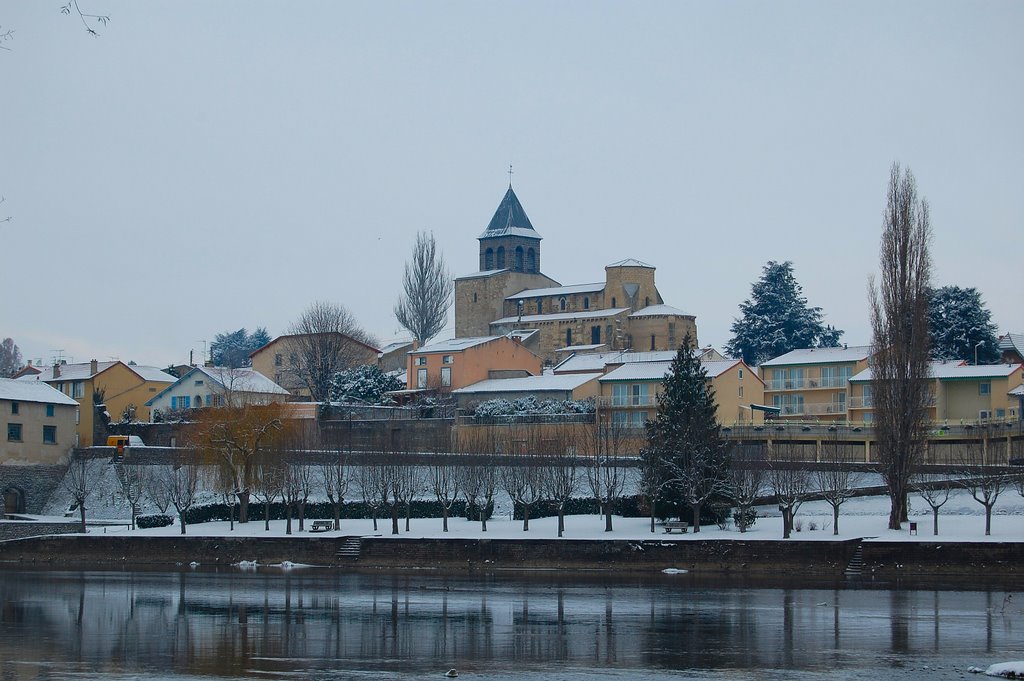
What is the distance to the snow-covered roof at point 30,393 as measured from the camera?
5928 cm

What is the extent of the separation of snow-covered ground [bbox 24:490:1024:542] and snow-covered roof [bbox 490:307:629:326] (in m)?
41.0

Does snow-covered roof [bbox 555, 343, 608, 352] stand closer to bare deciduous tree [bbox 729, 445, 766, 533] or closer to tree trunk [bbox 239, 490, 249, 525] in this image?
bare deciduous tree [bbox 729, 445, 766, 533]

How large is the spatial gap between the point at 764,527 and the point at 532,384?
27.1 meters

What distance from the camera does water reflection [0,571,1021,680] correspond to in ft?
78.6

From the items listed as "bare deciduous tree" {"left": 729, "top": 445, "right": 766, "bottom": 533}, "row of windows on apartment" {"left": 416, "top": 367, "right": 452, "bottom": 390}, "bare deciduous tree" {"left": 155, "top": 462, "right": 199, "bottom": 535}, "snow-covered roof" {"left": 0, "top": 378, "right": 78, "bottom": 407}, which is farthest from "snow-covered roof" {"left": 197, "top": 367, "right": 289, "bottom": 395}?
A: "bare deciduous tree" {"left": 729, "top": 445, "right": 766, "bottom": 533}

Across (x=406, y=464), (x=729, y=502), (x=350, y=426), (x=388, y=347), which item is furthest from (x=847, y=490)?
(x=388, y=347)

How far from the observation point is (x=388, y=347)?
329 feet

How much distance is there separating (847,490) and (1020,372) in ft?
70.0

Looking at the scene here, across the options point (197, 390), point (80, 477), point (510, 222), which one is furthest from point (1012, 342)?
point (80, 477)

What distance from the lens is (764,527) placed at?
46.0 metres

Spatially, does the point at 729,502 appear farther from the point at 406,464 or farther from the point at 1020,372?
the point at 1020,372

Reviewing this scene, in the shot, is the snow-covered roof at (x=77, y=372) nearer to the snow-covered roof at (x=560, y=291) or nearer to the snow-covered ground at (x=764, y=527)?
the snow-covered ground at (x=764, y=527)

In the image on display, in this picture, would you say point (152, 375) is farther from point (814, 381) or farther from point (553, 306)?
point (814, 381)

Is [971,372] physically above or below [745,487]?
above
